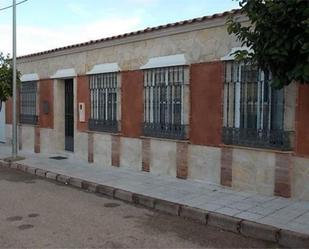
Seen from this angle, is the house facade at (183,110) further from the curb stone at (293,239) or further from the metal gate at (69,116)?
the curb stone at (293,239)

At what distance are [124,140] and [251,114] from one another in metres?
3.68

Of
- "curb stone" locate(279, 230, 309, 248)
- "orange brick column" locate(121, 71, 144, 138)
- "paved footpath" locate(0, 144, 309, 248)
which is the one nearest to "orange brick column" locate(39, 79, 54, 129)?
"paved footpath" locate(0, 144, 309, 248)

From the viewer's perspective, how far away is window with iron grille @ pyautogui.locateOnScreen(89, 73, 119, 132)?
1101 cm

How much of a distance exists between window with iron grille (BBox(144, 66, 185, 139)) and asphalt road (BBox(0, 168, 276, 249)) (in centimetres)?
216

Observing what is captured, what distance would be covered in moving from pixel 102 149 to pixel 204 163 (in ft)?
11.5

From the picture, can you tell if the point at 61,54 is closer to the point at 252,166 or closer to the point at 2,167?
the point at 2,167

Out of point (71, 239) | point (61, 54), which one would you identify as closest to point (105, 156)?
point (61, 54)

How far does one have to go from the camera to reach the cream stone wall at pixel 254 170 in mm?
7578

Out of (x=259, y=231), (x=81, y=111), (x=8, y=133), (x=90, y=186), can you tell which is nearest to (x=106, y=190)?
(x=90, y=186)

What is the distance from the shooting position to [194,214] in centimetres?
680

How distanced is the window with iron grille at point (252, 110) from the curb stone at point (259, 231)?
183cm

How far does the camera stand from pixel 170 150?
942 cm

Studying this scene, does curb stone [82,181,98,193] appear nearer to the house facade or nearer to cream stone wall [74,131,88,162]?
the house facade

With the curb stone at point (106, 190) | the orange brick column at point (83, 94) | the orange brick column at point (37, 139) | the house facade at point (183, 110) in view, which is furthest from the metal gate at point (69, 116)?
the curb stone at point (106, 190)
